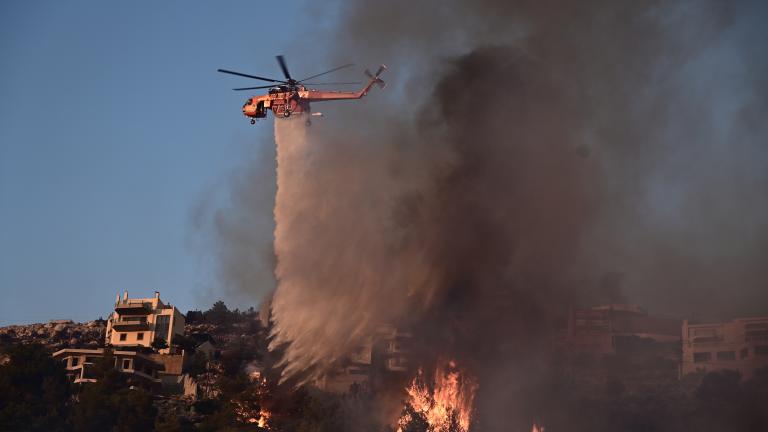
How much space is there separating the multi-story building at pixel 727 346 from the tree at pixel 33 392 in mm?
76467

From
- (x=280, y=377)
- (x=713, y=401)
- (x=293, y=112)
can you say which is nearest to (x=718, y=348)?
(x=713, y=401)

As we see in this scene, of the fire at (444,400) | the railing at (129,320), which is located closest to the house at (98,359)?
the railing at (129,320)

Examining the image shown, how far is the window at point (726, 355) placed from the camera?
5044 inches

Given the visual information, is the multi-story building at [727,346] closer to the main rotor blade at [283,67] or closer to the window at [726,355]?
the window at [726,355]

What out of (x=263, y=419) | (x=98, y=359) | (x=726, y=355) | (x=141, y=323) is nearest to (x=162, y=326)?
(x=141, y=323)

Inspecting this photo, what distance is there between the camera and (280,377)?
9881cm

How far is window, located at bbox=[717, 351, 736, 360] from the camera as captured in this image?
12812 centimetres

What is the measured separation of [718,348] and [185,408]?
223 ft

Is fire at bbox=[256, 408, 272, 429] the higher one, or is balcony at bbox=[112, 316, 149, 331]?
balcony at bbox=[112, 316, 149, 331]

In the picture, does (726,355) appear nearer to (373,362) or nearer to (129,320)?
(373,362)

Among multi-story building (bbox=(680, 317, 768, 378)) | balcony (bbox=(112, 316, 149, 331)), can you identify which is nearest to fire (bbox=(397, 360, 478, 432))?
balcony (bbox=(112, 316, 149, 331))

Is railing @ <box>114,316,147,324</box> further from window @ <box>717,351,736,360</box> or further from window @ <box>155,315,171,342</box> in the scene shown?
window @ <box>717,351,736,360</box>

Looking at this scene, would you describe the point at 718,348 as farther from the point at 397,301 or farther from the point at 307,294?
the point at 307,294

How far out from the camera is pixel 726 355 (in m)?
129
